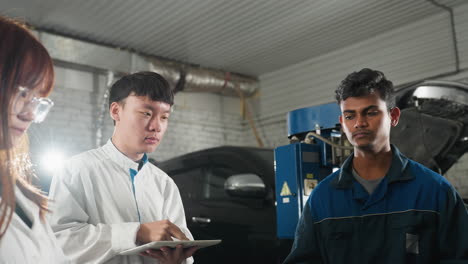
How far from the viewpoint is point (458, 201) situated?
1.52 metres

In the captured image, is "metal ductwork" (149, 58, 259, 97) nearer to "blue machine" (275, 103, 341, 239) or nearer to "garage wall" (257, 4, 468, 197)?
"garage wall" (257, 4, 468, 197)

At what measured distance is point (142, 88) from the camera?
4.61ft

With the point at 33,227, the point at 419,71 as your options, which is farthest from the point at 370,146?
the point at 419,71

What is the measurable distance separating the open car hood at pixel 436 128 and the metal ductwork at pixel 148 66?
388cm

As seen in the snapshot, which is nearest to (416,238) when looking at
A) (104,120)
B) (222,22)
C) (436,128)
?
(436,128)

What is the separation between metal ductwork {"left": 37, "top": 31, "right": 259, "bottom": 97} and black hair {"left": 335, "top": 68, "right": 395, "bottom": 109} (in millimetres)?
4483

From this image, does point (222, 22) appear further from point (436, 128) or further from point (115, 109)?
point (115, 109)

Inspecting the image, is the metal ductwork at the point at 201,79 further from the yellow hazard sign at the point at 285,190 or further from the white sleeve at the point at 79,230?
the white sleeve at the point at 79,230

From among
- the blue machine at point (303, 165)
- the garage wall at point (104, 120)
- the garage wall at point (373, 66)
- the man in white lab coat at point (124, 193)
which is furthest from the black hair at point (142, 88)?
the garage wall at point (373, 66)

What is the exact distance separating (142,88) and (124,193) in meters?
0.32

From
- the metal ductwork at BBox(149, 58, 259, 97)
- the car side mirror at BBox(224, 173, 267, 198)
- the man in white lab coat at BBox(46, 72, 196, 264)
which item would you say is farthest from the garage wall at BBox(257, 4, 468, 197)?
the man in white lab coat at BBox(46, 72, 196, 264)

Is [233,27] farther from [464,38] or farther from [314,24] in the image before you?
[464,38]

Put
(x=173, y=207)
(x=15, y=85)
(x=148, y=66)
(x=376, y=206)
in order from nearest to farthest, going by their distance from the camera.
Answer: (x=15, y=85) → (x=173, y=207) → (x=376, y=206) → (x=148, y=66)

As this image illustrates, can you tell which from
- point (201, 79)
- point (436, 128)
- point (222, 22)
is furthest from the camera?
point (201, 79)
